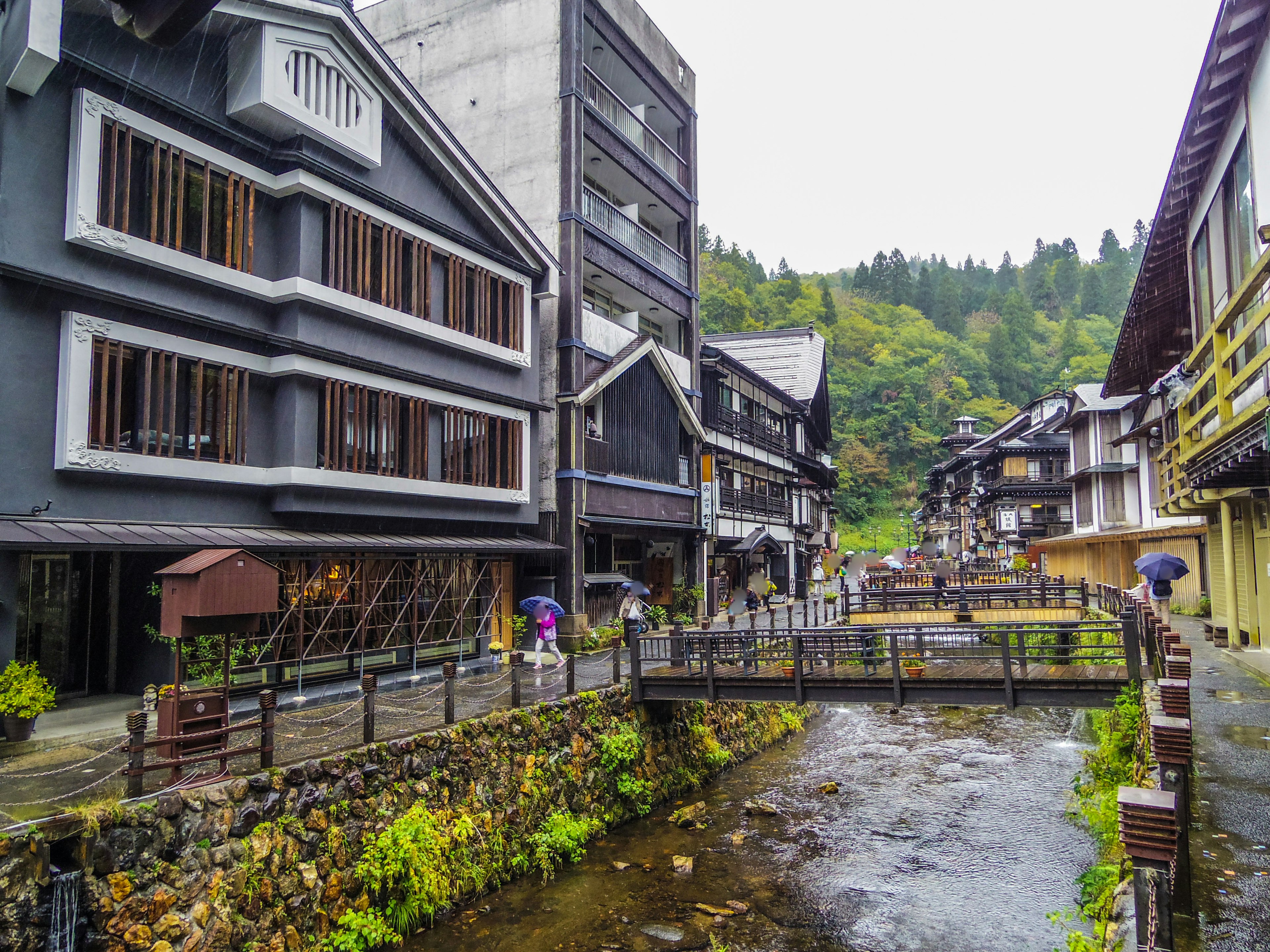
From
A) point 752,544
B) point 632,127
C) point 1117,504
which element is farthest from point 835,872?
point 1117,504

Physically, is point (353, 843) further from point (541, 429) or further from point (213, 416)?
point (541, 429)

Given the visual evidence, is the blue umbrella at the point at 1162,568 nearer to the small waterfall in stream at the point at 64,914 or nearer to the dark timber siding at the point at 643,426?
the dark timber siding at the point at 643,426

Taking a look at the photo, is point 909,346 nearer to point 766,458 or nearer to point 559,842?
point 766,458

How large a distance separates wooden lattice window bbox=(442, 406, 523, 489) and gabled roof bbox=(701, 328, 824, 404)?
31323 mm

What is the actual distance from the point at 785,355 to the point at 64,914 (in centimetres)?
5146

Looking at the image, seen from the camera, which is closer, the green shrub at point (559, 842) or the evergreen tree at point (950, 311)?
the green shrub at point (559, 842)

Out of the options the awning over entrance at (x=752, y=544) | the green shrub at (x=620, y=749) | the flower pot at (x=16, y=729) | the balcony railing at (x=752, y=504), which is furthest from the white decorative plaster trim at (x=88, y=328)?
the awning over entrance at (x=752, y=544)

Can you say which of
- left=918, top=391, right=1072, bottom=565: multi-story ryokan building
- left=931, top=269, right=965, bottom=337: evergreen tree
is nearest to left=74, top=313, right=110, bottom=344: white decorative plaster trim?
left=918, top=391, right=1072, bottom=565: multi-story ryokan building

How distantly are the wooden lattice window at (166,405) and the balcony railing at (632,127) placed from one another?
55.6 ft

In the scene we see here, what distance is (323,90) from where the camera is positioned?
17.9 m

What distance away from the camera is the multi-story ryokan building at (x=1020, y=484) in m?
63.1

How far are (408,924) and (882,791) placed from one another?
36.3ft

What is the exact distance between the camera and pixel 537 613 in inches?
821

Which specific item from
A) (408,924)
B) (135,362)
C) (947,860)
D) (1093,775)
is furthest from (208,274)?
(1093,775)
